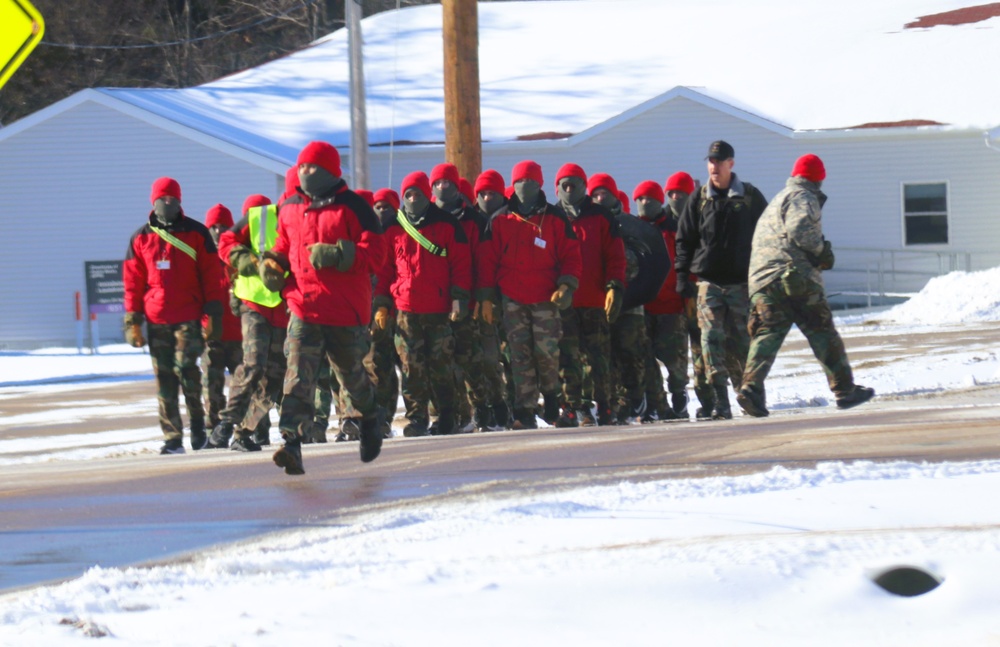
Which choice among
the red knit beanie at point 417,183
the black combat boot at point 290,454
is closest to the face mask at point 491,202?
the red knit beanie at point 417,183

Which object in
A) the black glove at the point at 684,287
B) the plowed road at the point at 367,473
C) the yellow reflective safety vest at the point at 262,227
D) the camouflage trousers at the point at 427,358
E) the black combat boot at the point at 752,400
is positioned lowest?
the plowed road at the point at 367,473

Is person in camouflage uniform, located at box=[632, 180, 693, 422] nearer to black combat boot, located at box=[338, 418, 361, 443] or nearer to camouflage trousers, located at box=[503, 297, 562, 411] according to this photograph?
camouflage trousers, located at box=[503, 297, 562, 411]

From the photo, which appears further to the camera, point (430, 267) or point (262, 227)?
point (430, 267)

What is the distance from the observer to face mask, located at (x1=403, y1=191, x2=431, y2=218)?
12133 mm

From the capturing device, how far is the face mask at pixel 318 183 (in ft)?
28.0

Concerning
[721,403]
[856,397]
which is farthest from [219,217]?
[856,397]

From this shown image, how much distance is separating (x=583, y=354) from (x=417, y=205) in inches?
73.1

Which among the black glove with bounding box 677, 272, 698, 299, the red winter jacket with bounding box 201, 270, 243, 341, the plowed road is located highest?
the black glove with bounding box 677, 272, 698, 299

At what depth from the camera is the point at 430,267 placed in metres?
12.1

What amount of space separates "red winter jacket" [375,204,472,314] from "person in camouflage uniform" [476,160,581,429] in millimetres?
192

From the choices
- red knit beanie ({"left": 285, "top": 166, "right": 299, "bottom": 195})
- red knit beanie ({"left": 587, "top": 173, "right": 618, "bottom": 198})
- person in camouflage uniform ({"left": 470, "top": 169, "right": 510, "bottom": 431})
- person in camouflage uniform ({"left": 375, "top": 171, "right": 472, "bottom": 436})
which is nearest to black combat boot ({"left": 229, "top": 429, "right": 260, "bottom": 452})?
person in camouflage uniform ({"left": 375, "top": 171, "right": 472, "bottom": 436})

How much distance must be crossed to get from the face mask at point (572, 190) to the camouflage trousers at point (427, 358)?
146 centimetres

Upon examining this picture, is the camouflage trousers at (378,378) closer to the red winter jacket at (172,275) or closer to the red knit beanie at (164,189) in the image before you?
the red winter jacket at (172,275)

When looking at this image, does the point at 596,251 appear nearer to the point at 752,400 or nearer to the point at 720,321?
the point at 720,321
